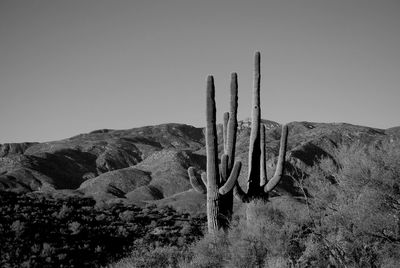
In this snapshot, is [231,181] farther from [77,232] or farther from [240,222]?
[77,232]

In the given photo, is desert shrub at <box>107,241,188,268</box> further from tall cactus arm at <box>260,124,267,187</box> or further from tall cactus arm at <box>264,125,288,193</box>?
tall cactus arm at <box>260,124,267,187</box>

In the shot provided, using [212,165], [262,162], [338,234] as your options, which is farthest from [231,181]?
[338,234]

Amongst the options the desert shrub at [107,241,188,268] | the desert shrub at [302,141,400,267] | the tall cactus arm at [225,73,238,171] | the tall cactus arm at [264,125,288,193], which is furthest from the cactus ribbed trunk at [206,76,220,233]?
the desert shrub at [302,141,400,267]

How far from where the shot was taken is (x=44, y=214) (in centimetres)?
2173

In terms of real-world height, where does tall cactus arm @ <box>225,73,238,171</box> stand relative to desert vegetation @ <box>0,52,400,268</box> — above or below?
above

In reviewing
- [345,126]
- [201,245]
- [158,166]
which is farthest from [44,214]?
[345,126]

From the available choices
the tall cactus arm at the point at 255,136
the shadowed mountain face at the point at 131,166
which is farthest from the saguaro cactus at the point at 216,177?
the shadowed mountain face at the point at 131,166

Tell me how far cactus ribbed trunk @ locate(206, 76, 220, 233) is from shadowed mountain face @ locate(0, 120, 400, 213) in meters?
17.0

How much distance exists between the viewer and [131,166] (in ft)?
175

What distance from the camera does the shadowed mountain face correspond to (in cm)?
3831

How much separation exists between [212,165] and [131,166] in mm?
41130

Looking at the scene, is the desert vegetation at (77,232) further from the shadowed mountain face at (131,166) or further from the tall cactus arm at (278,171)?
the shadowed mountain face at (131,166)

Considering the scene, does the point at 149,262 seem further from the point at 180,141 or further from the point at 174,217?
the point at 180,141

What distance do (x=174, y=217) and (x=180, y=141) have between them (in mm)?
56129
